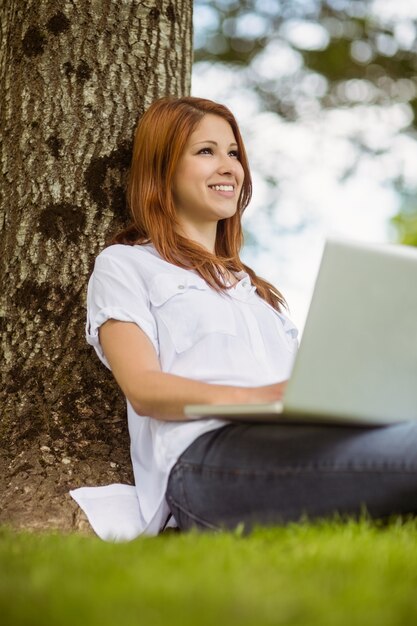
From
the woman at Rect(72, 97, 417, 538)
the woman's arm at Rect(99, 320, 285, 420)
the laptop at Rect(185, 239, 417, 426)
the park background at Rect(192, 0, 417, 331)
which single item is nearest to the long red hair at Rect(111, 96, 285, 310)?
the woman at Rect(72, 97, 417, 538)

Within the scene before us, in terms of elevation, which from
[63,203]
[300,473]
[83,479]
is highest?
[63,203]

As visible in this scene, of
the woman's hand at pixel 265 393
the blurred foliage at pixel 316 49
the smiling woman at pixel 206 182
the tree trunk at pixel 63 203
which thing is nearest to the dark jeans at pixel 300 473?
the woman's hand at pixel 265 393

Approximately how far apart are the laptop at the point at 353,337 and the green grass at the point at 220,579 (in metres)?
0.29

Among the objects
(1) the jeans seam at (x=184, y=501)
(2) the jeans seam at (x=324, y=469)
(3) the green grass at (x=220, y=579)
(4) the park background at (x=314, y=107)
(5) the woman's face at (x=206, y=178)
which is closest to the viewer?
(3) the green grass at (x=220, y=579)

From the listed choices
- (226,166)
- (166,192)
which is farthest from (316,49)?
(166,192)

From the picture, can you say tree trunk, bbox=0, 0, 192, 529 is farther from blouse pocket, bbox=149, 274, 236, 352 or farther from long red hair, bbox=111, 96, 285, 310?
blouse pocket, bbox=149, 274, 236, 352

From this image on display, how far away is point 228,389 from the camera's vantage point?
2207mm

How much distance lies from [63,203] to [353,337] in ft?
4.62

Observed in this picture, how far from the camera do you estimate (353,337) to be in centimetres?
195

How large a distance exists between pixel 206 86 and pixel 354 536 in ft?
24.9

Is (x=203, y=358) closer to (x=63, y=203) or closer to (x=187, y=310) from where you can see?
(x=187, y=310)

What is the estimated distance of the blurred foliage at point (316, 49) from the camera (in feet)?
26.0

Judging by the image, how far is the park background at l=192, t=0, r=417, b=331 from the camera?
26.3 feet

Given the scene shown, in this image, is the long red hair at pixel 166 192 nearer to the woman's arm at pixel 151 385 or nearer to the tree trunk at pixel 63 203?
the tree trunk at pixel 63 203
